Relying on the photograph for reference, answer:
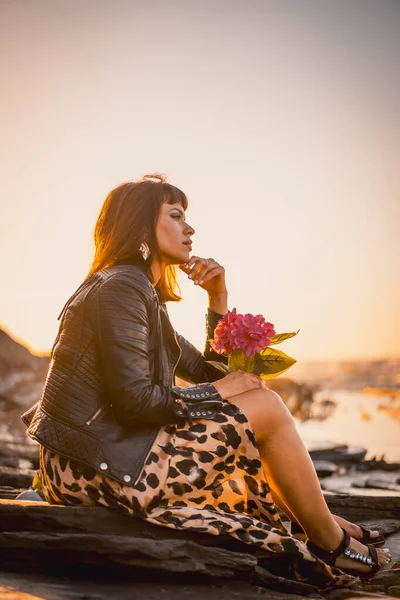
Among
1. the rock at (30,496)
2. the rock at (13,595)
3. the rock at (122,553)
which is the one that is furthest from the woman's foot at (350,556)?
the rock at (30,496)

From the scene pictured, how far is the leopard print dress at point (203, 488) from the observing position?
324 centimetres

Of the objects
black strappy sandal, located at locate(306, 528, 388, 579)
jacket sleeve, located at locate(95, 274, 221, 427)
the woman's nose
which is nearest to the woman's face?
the woman's nose

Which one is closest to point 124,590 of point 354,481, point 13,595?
point 13,595

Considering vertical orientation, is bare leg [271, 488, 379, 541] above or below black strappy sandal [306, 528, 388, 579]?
above

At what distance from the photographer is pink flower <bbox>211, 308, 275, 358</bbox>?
377cm

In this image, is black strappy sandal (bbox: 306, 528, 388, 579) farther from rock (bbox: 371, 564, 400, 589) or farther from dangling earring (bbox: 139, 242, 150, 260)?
dangling earring (bbox: 139, 242, 150, 260)

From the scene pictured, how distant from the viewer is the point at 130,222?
155 inches

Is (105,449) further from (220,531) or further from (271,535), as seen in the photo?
(271,535)

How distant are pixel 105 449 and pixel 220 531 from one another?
2.09ft

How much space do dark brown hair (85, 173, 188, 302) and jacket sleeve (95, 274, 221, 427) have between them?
0.43 m

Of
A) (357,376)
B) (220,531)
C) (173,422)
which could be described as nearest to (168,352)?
(173,422)

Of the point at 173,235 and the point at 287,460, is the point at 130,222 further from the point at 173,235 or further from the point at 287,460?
the point at 287,460

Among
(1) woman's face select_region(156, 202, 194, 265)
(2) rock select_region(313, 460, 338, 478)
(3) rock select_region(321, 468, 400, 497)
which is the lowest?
(3) rock select_region(321, 468, 400, 497)

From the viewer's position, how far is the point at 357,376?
3272cm
